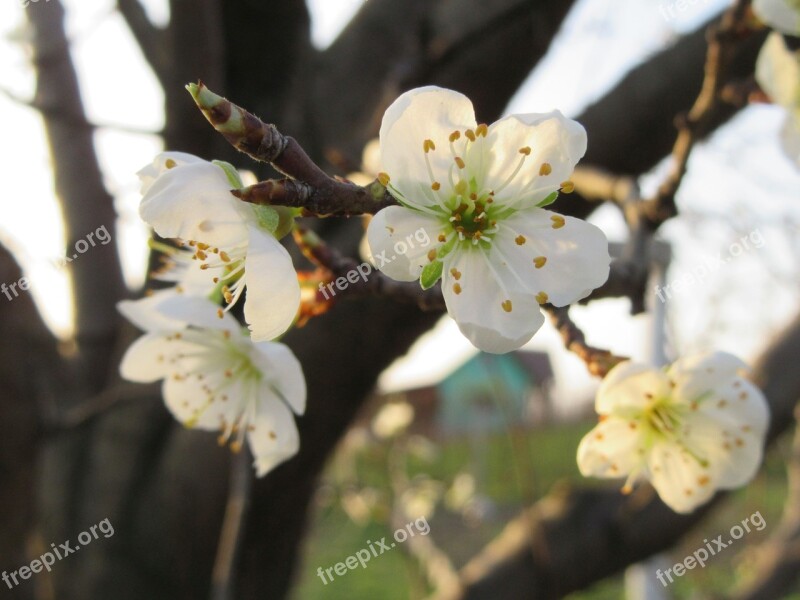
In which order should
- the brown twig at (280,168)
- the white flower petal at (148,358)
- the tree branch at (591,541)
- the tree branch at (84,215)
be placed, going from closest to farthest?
the brown twig at (280,168), the white flower petal at (148,358), the tree branch at (591,541), the tree branch at (84,215)

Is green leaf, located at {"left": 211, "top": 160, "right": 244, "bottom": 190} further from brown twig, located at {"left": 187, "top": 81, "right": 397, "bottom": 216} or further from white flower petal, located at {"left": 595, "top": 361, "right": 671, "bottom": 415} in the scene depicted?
white flower petal, located at {"left": 595, "top": 361, "right": 671, "bottom": 415}

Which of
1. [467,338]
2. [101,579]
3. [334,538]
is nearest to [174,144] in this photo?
[101,579]

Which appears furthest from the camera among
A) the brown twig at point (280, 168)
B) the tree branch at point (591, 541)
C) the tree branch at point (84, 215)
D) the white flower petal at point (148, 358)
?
the tree branch at point (84, 215)

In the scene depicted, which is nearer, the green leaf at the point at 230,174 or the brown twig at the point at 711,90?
the green leaf at the point at 230,174

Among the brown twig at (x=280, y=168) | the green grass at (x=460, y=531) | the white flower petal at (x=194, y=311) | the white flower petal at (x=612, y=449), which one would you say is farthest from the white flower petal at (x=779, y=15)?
the green grass at (x=460, y=531)

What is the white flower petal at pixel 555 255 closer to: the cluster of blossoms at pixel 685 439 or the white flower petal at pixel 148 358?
the cluster of blossoms at pixel 685 439

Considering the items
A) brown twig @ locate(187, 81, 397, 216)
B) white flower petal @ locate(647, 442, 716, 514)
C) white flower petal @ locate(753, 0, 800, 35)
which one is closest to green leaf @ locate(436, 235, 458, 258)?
brown twig @ locate(187, 81, 397, 216)

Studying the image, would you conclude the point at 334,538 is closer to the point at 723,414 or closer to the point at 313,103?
the point at 313,103
